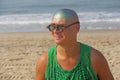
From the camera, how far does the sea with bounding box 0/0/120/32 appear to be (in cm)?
1394

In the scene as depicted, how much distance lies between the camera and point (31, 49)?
9.44 meters

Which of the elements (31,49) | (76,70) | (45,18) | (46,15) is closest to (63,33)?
(76,70)

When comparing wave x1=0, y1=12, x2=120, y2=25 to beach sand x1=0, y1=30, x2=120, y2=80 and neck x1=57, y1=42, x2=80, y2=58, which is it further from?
neck x1=57, y1=42, x2=80, y2=58

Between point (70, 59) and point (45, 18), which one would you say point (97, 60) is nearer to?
point (70, 59)

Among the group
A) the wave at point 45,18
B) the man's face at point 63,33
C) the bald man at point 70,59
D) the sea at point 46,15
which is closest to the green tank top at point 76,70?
the bald man at point 70,59

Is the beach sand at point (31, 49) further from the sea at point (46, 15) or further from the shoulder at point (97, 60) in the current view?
the shoulder at point (97, 60)

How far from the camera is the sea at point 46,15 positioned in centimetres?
1394

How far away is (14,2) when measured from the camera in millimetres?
23328

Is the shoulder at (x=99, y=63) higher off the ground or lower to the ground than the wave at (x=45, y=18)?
higher

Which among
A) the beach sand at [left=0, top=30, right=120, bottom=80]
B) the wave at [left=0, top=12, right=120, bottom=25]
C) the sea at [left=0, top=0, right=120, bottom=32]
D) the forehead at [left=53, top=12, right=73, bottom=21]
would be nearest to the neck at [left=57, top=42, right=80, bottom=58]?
the forehead at [left=53, top=12, right=73, bottom=21]

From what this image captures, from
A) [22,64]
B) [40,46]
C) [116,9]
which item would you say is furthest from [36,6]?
[22,64]

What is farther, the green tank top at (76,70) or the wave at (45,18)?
the wave at (45,18)

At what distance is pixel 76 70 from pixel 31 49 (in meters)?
7.22

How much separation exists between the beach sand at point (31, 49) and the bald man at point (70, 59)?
4.65 m
